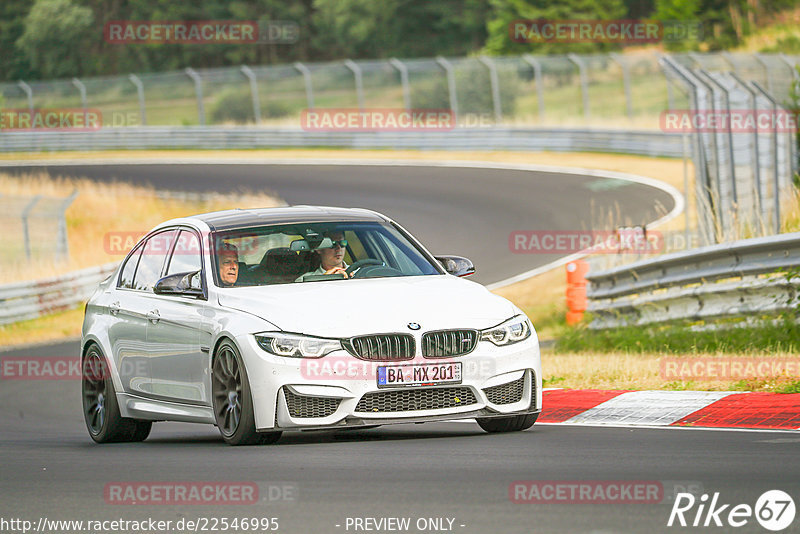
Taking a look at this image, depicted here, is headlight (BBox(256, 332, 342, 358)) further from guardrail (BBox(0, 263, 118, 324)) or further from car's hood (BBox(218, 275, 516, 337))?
guardrail (BBox(0, 263, 118, 324))

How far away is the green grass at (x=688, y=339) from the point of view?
1317 cm

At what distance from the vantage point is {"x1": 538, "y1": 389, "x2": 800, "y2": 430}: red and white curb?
31.1 ft

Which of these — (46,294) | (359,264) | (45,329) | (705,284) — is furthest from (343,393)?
(46,294)

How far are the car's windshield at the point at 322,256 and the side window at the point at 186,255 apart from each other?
21cm

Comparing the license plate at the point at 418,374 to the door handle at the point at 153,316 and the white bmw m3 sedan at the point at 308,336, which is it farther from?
the door handle at the point at 153,316

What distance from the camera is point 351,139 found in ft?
151

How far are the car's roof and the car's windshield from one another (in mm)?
49

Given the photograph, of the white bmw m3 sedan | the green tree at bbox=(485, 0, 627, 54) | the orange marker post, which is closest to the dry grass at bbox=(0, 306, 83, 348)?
the orange marker post

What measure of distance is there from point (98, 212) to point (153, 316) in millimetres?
24851

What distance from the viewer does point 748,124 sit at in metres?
17.8

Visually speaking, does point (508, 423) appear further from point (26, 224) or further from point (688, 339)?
point (26, 224)

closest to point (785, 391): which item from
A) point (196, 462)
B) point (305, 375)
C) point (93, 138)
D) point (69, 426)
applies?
point (305, 375)

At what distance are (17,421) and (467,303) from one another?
19.4 feet

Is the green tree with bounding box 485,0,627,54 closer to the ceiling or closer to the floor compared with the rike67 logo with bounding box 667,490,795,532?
closer to the ceiling
